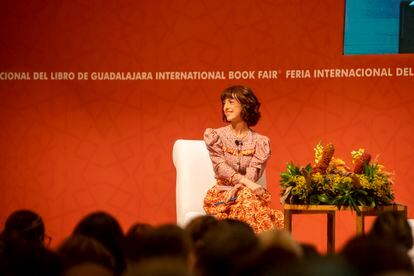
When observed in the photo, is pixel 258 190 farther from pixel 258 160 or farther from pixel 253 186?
pixel 258 160

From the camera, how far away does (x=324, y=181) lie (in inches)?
187

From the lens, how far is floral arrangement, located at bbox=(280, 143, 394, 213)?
4723 millimetres

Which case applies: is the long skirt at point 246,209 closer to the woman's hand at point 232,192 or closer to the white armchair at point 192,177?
the woman's hand at point 232,192

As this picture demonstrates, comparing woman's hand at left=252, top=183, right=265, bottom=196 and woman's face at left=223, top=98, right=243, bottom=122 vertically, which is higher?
woman's face at left=223, top=98, right=243, bottom=122

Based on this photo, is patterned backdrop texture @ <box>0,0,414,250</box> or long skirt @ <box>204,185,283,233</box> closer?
long skirt @ <box>204,185,283,233</box>

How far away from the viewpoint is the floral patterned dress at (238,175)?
4.95 meters

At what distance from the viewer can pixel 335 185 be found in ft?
15.5

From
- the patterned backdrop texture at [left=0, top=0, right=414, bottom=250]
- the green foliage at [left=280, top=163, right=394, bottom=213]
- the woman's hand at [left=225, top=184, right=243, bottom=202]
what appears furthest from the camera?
the patterned backdrop texture at [left=0, top=0, right=414, bottom=250]

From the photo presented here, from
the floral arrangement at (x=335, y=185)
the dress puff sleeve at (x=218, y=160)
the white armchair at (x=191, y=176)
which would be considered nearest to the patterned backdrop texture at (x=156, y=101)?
the white armchair at (x=191, y=176)

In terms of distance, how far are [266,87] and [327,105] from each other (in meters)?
0.51

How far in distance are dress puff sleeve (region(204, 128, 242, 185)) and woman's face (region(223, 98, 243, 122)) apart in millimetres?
161

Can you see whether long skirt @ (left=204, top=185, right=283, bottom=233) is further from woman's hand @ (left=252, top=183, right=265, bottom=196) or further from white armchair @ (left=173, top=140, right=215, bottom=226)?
white armchair @ (left=173, top=140, right=215, bottom=226)

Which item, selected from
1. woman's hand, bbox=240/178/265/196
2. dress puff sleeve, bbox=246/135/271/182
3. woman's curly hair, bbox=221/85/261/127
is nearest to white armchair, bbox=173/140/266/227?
dress puff sleeve, bbox=246/135/271/182

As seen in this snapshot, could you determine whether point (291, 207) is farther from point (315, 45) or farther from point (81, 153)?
point (81, 153)
